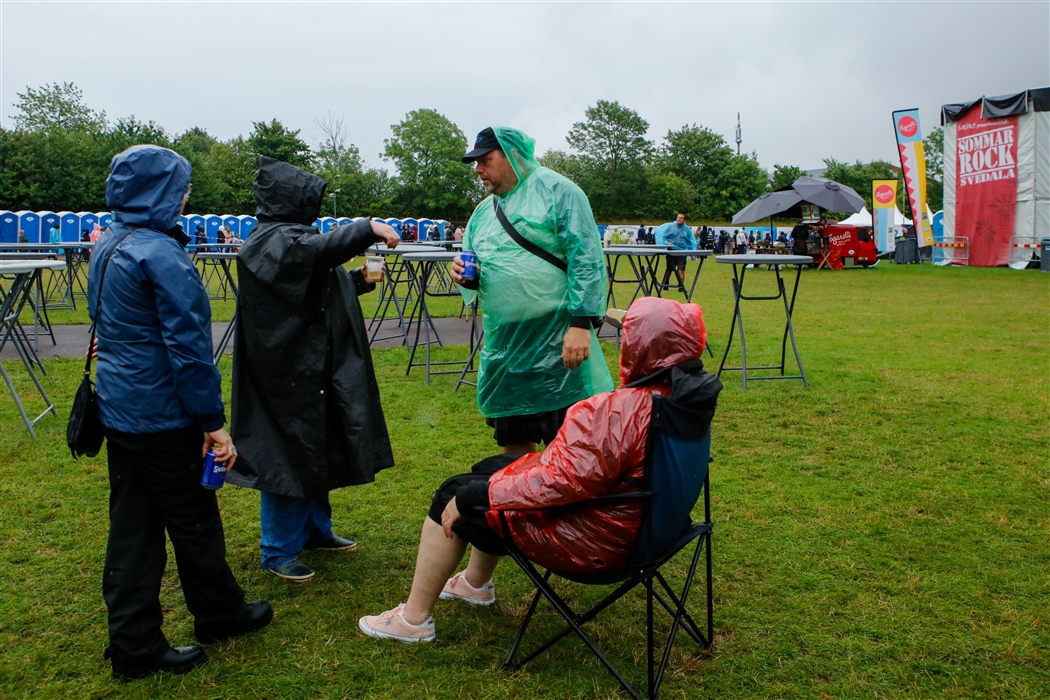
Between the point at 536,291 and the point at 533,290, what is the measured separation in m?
0.01

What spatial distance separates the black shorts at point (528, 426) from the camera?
327cm

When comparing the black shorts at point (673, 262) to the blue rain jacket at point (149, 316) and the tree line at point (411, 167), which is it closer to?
the blue rain jacket at point (149, 316)

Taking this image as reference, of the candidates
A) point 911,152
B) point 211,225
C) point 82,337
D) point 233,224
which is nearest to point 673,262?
point 82,337

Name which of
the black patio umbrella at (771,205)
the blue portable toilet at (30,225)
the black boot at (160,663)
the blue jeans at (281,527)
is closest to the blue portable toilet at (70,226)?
the blue portable toilet at (30,225)

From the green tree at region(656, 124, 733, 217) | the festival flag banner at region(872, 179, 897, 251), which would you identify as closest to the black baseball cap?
the festival flag banner at region(872, 179, 897, 251)

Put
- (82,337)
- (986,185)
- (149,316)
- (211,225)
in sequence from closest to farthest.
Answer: (149,316), (82,337), (986,185), (211,225)

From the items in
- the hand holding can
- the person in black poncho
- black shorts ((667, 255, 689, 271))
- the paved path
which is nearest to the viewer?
the person in black poncho

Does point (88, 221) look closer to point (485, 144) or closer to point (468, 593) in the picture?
point (485, 144)

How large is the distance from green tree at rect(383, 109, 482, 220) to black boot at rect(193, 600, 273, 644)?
64.6m

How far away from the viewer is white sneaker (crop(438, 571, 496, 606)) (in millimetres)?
2980

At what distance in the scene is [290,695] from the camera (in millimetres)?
2434

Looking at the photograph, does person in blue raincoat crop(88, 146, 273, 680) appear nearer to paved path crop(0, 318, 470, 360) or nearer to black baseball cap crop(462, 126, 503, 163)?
black baseball cap crop(462, 126, 503, 163)

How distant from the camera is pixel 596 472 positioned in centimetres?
212

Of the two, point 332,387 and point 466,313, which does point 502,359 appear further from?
point 466,313
